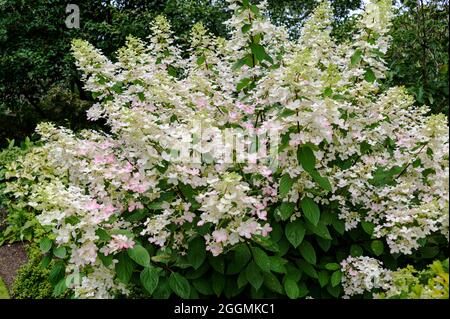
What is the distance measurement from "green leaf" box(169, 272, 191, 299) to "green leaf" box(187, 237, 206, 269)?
10 cm

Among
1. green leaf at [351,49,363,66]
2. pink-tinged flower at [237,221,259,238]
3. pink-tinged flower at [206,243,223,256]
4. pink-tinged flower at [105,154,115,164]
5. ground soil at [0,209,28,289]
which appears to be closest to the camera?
pink-tinged flower at [237,221,259,238]

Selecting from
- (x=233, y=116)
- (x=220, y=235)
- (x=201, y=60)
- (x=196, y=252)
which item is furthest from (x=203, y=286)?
(x=201, y=60)

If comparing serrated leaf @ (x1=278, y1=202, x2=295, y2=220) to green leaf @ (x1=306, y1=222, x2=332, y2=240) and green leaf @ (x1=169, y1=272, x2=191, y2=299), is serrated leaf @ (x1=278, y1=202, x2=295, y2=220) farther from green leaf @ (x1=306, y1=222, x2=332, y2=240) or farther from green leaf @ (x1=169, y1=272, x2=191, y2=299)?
green leaf @ (x1=169, y1=272, x2=191, y2=299)

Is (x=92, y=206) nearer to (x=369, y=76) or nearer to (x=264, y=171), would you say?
(x=264, y=171)

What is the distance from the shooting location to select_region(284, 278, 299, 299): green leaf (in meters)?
2.26

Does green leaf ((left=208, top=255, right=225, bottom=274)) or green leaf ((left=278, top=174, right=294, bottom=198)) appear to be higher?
green leaf ((left=278, top=174, right=294, bottom=198))

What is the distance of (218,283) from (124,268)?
460 millimetres

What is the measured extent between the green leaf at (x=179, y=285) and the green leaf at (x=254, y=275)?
11.3 inches

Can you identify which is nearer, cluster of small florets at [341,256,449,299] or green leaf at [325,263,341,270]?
cluster of small florets at [341,256,449,299]

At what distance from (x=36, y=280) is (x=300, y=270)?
1.89 m

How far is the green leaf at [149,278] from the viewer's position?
217 cm

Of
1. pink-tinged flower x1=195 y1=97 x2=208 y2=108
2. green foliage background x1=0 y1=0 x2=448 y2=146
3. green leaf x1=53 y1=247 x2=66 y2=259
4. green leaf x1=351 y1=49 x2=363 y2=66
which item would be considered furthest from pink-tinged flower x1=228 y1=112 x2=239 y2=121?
green foliage background x1=0 y1=0 x2=448 y2=146

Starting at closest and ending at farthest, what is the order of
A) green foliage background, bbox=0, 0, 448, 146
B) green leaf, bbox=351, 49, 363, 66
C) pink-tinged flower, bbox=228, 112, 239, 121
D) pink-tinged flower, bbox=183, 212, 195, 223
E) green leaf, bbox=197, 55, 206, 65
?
1. pink-tinged flower, bbox=183, 212, 195, 223
2. green leaf, bbox=351, 49, 363, 66
3. pink-tinged flower, bbox=228, 112, 239, 121
4. green leaf, bbox=197, 55, 206, 65
5. green foliage background, bbox=0, 0, 448, 146

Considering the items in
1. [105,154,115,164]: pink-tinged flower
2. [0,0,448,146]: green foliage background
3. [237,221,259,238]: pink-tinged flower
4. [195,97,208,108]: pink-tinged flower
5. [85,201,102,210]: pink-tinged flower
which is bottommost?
[237,221,259,238]: pink-tinged flower
